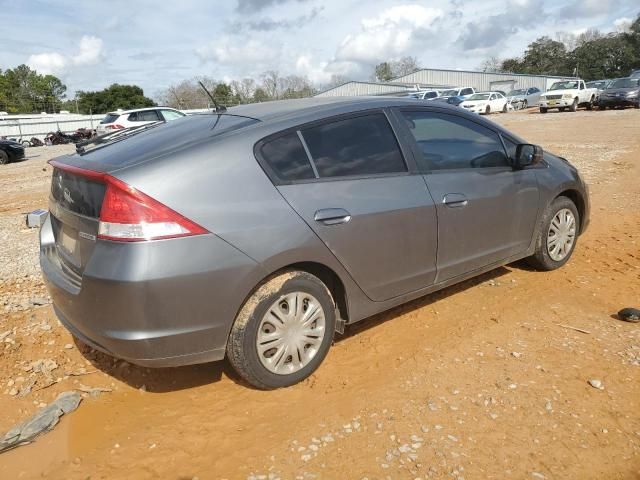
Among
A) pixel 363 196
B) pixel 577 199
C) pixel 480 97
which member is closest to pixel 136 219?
pixel 363 196

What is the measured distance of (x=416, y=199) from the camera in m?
3.34

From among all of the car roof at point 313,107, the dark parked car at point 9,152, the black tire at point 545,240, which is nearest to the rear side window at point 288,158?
the car roof at point 313,107

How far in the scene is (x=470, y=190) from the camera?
3658 millimetres

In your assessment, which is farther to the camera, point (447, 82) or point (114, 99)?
point (447, 82)

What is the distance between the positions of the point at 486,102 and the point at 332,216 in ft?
105

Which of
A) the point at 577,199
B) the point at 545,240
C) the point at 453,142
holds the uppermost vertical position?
the point at 453,142

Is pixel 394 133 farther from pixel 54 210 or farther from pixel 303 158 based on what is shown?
pixel 54 210

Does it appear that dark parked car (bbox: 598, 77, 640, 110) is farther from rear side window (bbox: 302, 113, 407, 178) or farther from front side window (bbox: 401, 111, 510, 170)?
rear side window (bbox: 302, 113, 407, 178)

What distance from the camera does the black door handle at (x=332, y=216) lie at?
2896mm

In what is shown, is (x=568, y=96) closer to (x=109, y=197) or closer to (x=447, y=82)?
(x=109, y=197)

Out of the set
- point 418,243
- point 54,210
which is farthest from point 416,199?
point 54,210

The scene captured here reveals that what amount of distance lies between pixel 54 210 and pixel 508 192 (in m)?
3.18

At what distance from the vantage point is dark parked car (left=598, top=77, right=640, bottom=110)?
28.3 metres

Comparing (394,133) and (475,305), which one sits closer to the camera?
(394,133)
